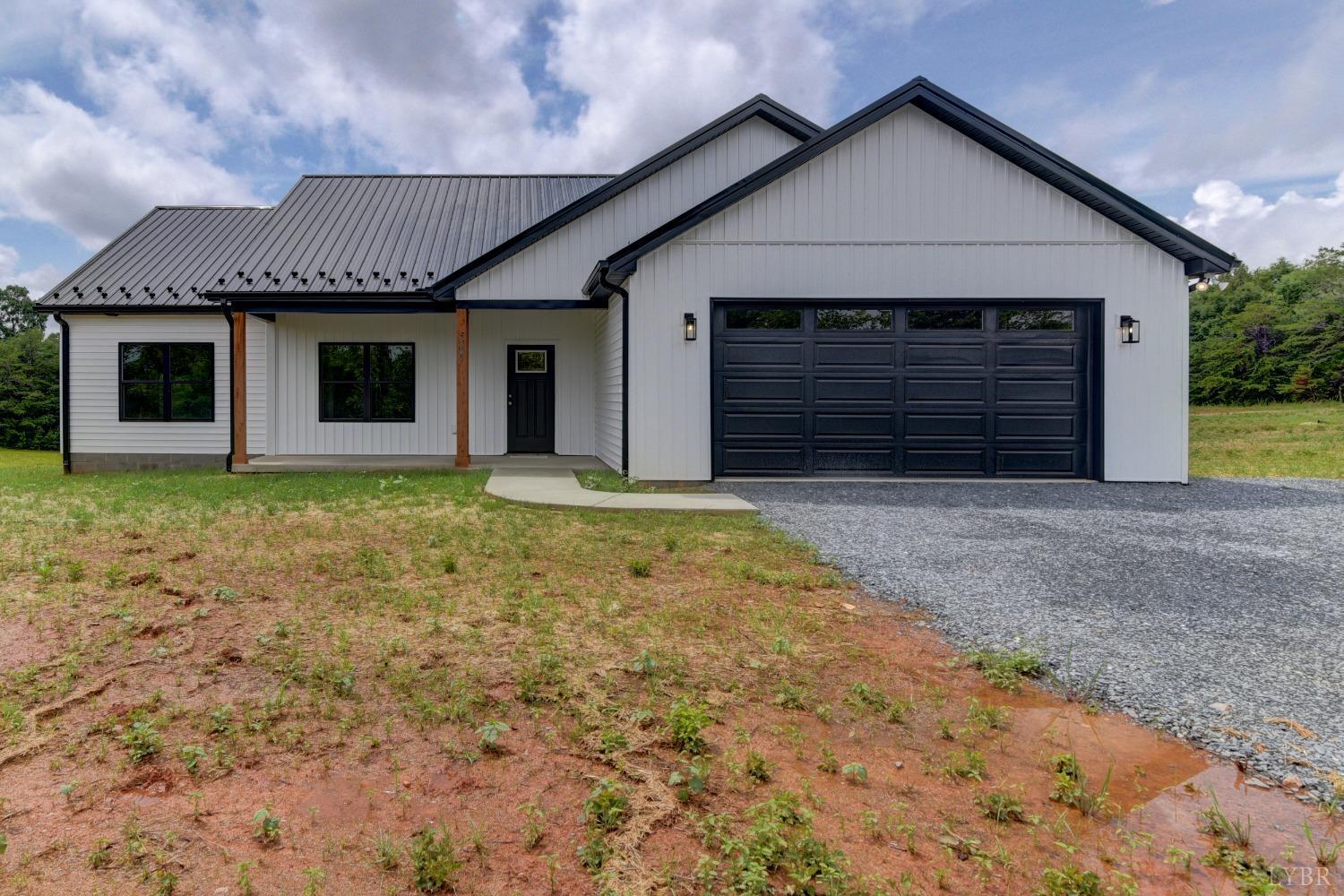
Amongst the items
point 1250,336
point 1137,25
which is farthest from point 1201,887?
point 1250,336

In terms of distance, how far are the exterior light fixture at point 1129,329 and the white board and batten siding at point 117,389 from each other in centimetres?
1494

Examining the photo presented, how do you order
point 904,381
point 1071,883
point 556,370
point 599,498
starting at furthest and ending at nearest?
1. point 556,370
2. point 904,381
3. point 599,498
4. point 1071,883

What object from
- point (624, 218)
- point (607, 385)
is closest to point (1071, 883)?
point (607, 385)

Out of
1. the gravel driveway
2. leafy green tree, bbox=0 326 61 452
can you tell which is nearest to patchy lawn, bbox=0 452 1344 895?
the gravel driveway

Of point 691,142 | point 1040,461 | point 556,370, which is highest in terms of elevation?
point 691,142

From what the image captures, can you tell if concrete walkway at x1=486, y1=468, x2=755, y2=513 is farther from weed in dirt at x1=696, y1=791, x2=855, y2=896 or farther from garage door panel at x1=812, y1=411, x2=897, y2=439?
weed in dirt at x1=696, y1=791, x2=855, y2=896

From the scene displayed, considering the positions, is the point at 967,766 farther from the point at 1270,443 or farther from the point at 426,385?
the point at 1270,443

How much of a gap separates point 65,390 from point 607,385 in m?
10.3

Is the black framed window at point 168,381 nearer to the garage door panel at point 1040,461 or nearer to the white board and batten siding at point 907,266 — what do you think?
the white board and batten siding at point 907,266

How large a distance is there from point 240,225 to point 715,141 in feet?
33.9

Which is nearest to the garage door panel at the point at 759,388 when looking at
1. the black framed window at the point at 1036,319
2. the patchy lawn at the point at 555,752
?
the black framed window at the point at 1036,319

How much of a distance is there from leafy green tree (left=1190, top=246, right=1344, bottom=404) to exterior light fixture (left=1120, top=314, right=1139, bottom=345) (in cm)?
2525

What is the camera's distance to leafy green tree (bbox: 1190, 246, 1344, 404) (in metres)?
29.5

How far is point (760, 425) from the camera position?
1005cm
